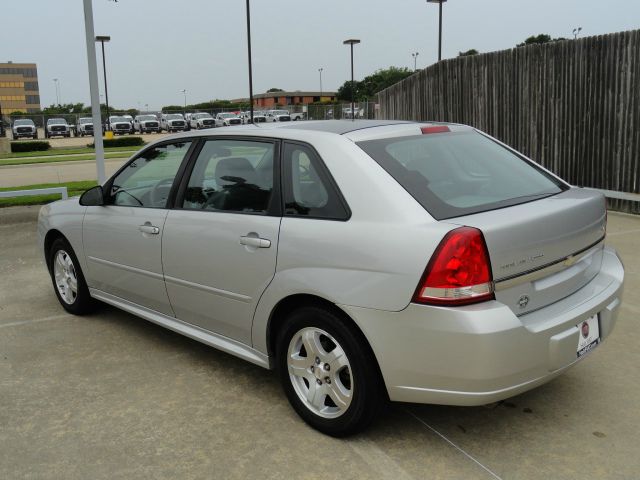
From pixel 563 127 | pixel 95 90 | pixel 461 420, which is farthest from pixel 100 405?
pixel 563 127

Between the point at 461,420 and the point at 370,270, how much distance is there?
1.07 metres

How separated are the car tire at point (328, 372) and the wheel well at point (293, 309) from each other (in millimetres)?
12

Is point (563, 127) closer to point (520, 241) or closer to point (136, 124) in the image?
point (520, 241)

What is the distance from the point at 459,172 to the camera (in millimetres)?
3330

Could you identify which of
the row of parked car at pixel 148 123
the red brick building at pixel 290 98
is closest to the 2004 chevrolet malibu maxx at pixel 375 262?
the row of parked car at pixel 148 123

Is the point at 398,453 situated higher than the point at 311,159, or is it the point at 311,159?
the point at 311,159

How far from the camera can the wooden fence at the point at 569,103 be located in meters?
8.77

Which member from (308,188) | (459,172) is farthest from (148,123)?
(459,172)

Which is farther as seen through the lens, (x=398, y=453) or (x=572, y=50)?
(x=572, y=50)

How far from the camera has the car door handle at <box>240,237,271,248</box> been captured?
3275mm

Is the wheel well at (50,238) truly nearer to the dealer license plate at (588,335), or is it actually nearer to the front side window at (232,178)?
the front side window at (232,178)

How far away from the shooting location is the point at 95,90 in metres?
9.84

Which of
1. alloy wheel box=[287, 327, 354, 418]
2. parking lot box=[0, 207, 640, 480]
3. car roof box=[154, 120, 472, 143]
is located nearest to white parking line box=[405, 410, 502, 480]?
parking lot box=[0, 207, 640, 480]

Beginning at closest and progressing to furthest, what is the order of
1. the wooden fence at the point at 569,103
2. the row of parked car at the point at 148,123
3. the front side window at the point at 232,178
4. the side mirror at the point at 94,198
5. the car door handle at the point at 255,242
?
the car door handle at the point at 255,242
the front side window at the point at 232,178
the side mirror at the point at 94,198
the wooden fence at the point at 569,103
the row of parked car at the point at 148,123
